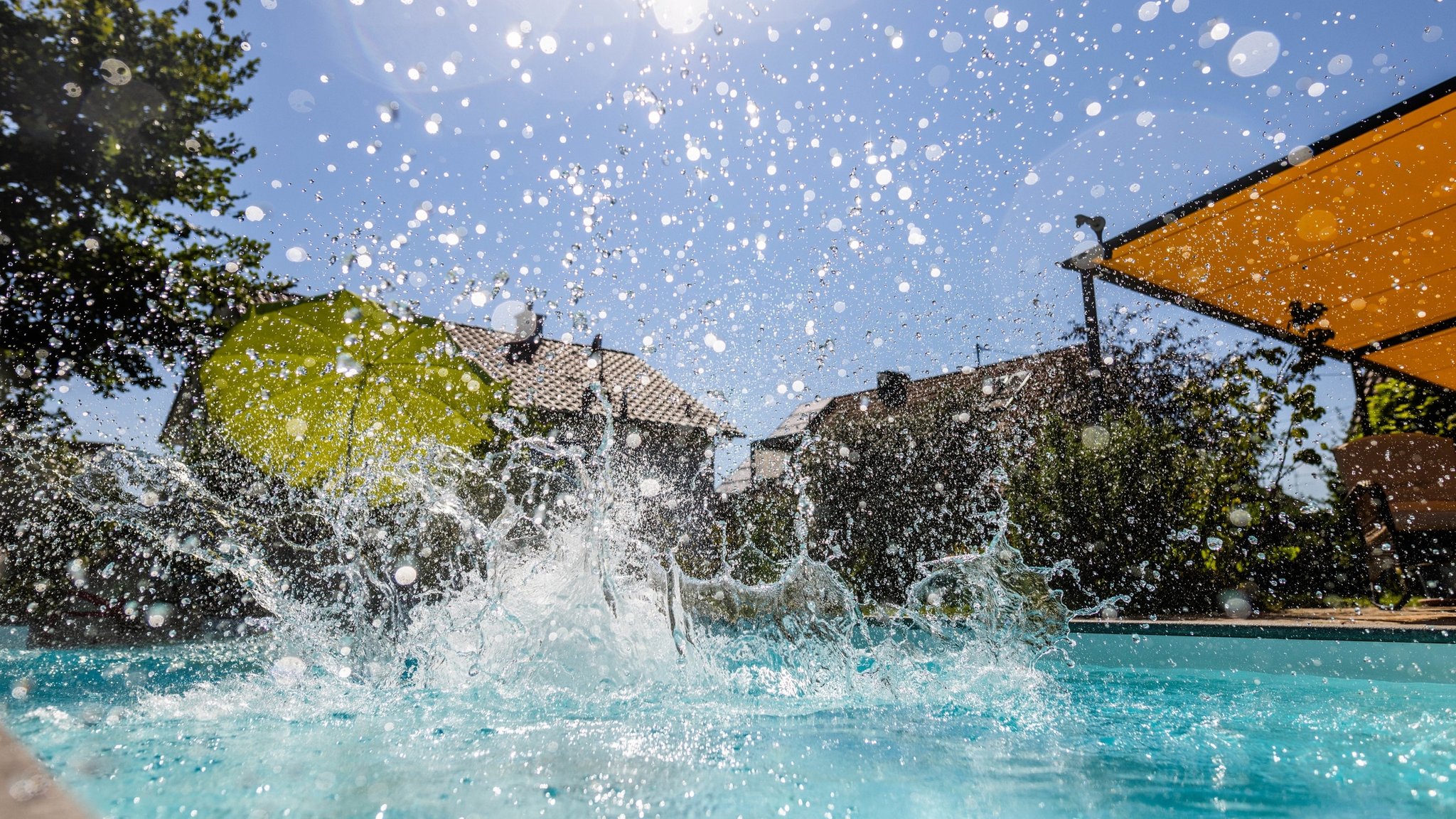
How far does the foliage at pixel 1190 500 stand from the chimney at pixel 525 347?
14430 millimetres

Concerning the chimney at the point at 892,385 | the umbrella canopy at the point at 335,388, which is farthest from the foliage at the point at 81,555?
the chimney at the point at 892,385

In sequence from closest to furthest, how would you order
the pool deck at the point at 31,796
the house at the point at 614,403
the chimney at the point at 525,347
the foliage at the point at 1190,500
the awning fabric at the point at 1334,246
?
the pool deck at the point at 31,796, the awning fabric at the point at 1334,246, the foliage at the point at 1190,500, the house at the point at 614,403, the chimney at the point at 525,347

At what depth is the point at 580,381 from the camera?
19719mm

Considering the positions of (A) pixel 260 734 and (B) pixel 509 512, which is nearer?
(A) pixel 260 734

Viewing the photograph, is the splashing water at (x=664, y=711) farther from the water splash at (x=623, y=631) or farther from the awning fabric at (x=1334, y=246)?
the awning fabric at (x=1334, y=246)

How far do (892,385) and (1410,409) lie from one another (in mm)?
12997

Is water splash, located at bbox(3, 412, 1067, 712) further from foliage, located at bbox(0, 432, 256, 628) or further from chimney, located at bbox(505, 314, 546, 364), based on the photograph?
chimney, located at bbox(505, 314, 546, 364)

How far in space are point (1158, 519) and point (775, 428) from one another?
19.6m

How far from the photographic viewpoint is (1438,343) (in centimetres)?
789

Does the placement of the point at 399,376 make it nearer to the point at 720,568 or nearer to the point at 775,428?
the point at 720,568

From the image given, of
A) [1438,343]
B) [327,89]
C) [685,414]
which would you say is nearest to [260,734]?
[327,89]

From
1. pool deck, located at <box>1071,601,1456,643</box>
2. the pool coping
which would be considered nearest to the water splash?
the pool coping

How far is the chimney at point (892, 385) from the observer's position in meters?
21.6

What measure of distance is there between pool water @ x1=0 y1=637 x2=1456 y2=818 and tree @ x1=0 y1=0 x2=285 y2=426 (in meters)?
8.13
